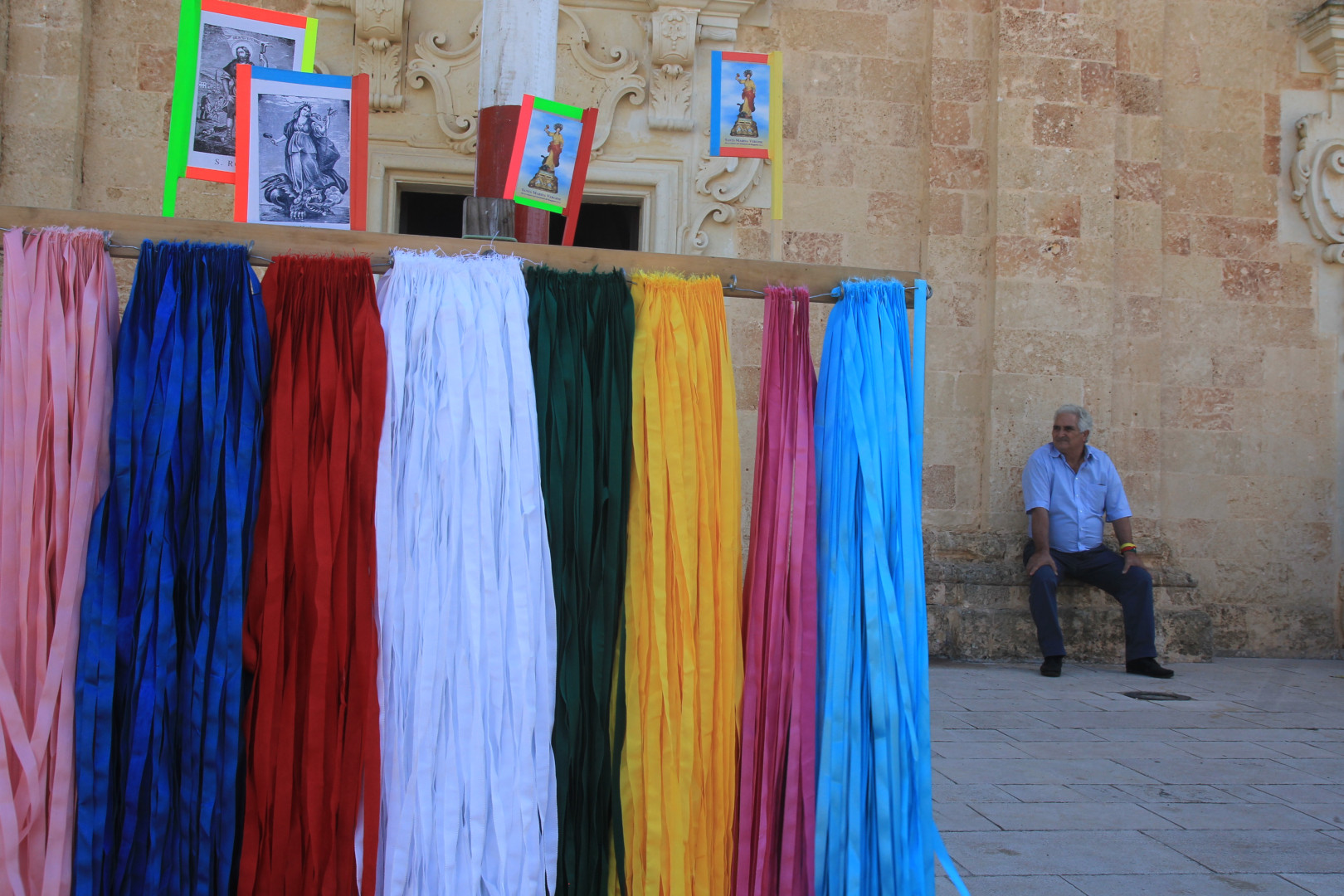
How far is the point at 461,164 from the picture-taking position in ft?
18.5

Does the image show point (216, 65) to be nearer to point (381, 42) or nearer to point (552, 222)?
point (381, 42)

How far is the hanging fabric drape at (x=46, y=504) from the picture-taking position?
1.49 m

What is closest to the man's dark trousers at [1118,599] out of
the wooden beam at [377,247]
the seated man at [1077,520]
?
the seated man at [1077,520]

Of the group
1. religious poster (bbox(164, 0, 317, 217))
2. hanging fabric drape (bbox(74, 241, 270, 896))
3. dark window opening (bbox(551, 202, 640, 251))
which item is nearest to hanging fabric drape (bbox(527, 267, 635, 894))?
hanging fabric drape (bbox(74, 241, 270, 896))

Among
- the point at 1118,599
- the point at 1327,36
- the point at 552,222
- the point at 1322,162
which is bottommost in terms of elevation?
the point at 1118,599

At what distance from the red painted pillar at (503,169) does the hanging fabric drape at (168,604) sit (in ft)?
2.42

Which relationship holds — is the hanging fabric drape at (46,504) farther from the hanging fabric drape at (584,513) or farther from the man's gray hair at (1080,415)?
the man's gray hair at (1080,415)

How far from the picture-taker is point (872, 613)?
172 centimetres

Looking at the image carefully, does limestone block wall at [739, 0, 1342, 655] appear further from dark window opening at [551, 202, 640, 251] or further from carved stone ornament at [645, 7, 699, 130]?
dark window opening at [551, 202, 640, 251]

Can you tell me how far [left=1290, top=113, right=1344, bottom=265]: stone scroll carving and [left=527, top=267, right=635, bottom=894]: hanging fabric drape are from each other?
6192mm

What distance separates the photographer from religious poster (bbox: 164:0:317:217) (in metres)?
2.13

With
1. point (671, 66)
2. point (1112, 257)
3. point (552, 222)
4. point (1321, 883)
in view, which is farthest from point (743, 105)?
point (552, 222)

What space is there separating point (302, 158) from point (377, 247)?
0.34 meters

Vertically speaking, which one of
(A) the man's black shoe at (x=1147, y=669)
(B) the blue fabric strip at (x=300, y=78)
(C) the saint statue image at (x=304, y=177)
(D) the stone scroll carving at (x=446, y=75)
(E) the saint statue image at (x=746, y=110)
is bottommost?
(A) the man's black shoe at (x=1147, y=669)
